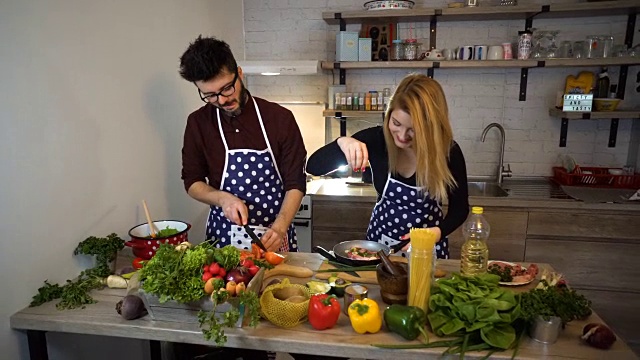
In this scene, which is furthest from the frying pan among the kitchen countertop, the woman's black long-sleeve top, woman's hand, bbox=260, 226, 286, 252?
the kitchen countertop

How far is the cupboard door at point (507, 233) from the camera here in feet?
9.27

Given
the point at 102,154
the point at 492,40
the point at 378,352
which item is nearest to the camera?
the point at 378,352

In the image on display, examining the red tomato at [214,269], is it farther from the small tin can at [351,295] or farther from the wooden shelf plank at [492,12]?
the wooden shelf plank at [492,12]

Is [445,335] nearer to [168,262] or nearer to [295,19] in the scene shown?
[168,262]

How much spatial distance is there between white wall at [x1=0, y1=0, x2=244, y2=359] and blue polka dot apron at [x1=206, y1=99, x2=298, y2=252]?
1.43 ft

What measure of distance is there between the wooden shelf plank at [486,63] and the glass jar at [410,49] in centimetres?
7

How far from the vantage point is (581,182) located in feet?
10.0

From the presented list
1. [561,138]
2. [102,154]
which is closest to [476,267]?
[102,154]

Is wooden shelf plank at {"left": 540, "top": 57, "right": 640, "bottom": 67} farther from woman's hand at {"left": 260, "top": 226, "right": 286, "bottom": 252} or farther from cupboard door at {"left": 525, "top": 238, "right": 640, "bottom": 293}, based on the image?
woman's hand at {"left": 260, "top": 226, "right": 286, "bottom": 252}

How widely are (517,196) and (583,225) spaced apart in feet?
1.42

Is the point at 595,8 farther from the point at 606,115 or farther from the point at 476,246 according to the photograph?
the point at 476,246

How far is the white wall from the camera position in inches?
53.6

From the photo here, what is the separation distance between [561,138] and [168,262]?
3.14 meters

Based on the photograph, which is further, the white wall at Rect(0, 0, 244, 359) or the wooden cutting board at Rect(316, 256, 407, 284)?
the wooden cutting board at Rect(316, 256, 407, 284)
